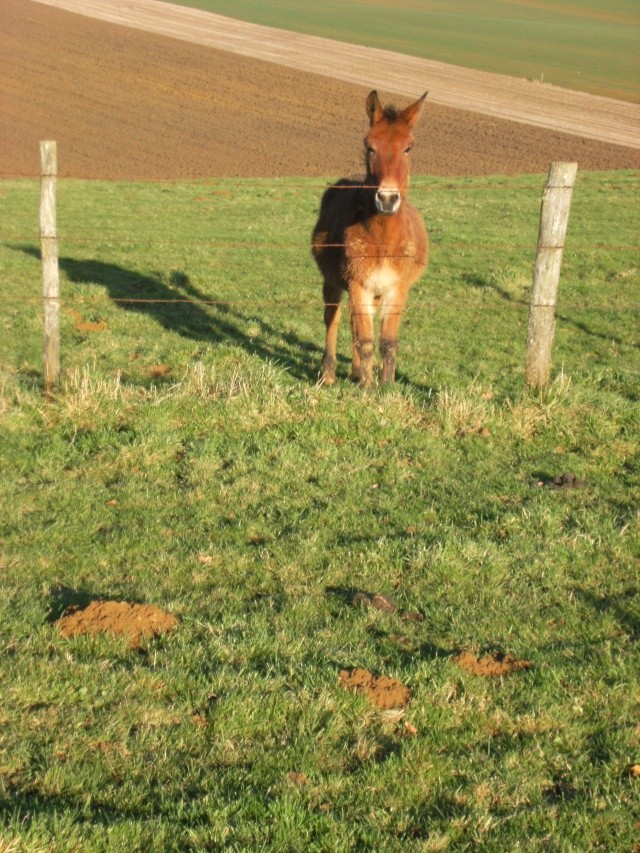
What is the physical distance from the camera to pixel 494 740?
3.80 metres

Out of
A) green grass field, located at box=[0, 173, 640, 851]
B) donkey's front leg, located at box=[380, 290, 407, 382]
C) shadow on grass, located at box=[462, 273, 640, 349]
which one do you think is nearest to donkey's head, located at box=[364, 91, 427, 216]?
donkey's front leg, located at box=[380, 290, 407, 382]

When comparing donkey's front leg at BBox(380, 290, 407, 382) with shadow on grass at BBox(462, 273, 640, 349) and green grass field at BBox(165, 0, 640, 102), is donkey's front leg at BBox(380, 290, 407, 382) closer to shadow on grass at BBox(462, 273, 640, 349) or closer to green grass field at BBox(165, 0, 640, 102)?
shadow on grass at BBox(462, 273, 640, 349)

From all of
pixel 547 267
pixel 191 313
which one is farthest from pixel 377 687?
pixel 191 313

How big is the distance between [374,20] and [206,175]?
141 ft

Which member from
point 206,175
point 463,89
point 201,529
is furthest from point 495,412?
point 463,89

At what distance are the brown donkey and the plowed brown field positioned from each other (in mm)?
20262

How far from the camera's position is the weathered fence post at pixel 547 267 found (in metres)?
8.00

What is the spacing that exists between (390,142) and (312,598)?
14.8 feet

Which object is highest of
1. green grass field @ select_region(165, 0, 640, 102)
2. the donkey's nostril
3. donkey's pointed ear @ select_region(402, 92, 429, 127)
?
green grass field @ select_region(165, 0, 640, 102)

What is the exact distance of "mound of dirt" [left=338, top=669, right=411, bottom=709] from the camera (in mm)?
3997

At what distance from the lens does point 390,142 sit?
812 centimetres

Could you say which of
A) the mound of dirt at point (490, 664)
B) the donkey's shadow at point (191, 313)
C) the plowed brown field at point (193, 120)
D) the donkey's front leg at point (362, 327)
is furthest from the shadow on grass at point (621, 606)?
the plowed brown field at point (193, 120)

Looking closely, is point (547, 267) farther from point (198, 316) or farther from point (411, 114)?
point (198, 316)

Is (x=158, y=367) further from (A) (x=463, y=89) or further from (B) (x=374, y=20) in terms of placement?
(B) (x=374, y=20)
